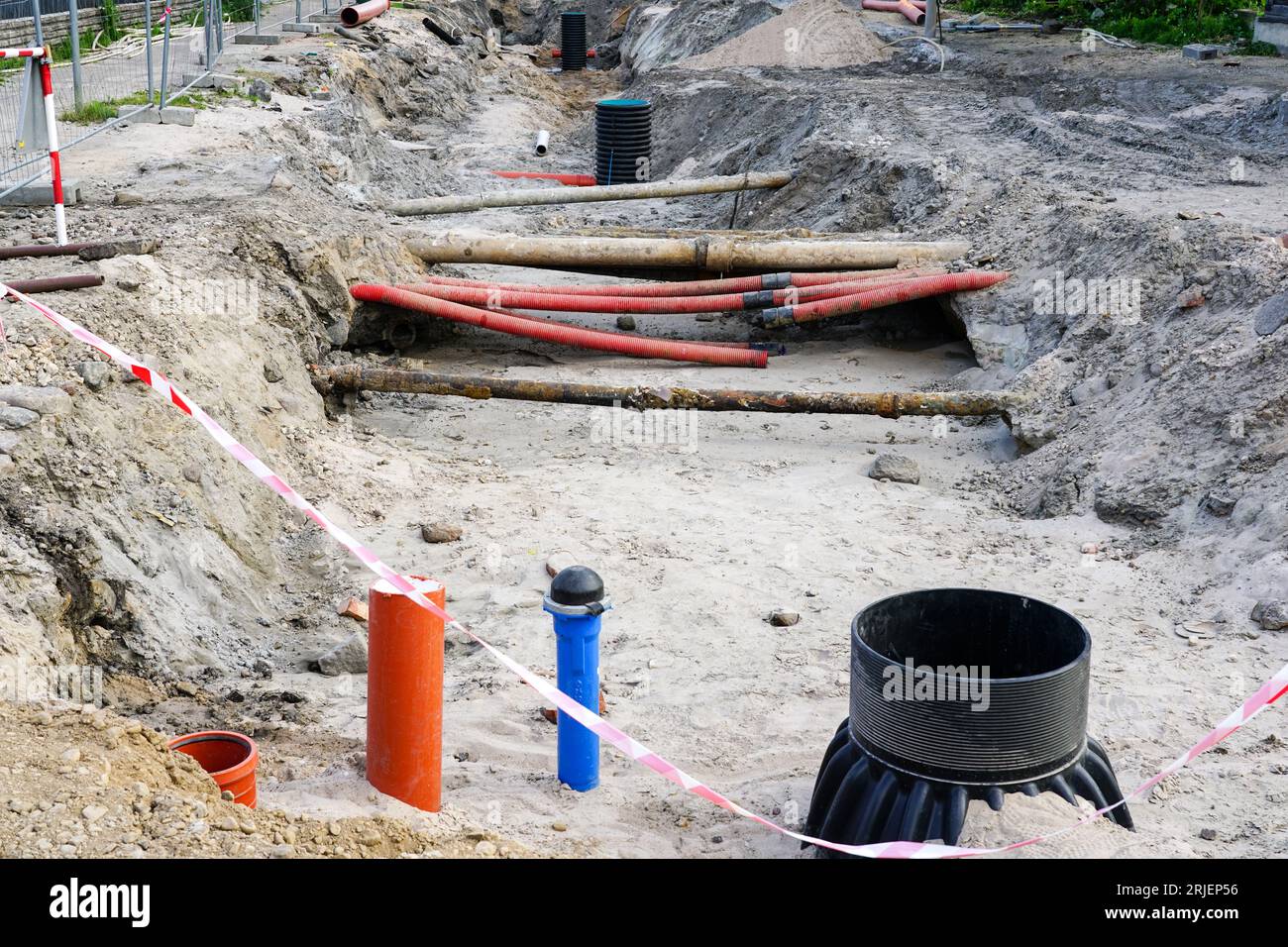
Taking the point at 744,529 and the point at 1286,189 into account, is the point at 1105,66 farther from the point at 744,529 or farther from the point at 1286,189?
the point at 744,529

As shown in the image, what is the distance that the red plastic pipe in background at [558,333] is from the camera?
8.25 metres

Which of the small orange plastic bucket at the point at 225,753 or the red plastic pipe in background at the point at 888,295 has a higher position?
the red plastic pipe in background at the point at 888,295

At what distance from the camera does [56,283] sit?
5.88 metres

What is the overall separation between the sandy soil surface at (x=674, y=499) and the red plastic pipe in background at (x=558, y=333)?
0.20m

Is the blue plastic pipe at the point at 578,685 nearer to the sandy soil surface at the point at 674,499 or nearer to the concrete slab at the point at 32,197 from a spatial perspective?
the sandy soil surface at the point at 674,499

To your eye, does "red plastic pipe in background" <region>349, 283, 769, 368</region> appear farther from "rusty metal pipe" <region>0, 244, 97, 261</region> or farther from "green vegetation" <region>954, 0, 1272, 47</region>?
"green vegetation" <region>954, 0, 1272, 47</region>

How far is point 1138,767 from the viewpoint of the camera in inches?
159

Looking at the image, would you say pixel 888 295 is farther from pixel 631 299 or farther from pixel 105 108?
pixel 105 108

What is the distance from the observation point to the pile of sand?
17.9m

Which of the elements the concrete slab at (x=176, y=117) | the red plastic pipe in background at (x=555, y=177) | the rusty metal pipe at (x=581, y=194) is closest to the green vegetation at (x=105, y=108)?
the concrete slab at (x=176, y=117)

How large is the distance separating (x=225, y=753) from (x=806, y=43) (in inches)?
652

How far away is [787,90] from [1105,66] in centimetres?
399
